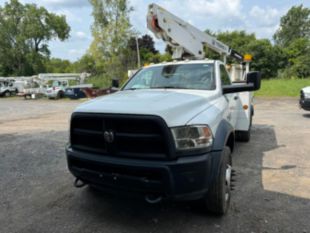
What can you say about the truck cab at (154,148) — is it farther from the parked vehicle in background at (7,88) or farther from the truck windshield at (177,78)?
the parked vehicle in background at (7,88)

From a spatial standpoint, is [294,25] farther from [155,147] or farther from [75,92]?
[155,147]

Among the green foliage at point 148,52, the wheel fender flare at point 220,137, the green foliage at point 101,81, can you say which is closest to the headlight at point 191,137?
the wheel fender flare at point 220,137

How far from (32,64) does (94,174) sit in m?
46.7

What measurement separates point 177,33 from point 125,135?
4880 mm

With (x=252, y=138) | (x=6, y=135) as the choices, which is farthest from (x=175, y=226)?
(x=6, y=135)

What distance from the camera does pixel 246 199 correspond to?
141 inches

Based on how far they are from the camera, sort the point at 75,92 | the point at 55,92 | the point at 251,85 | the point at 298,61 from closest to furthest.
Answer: the point at 251,85 → the point at 75,92 → the point at 55,92 → the point at 298,61

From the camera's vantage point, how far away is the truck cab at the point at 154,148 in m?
2.53

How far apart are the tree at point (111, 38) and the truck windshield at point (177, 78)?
2698 centimetres

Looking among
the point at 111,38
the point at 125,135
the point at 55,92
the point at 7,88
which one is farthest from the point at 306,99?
the point at 7,88

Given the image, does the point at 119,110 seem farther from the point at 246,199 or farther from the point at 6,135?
the point at 6,135

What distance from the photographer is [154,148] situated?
2.60 meters

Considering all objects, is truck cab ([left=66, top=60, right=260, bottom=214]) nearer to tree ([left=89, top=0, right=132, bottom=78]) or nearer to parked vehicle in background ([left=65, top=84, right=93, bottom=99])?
parked vehicle in background ([left=65, top=84, right=93, bottom=99])

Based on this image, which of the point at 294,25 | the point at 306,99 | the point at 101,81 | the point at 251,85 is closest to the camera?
the point at 251,85
